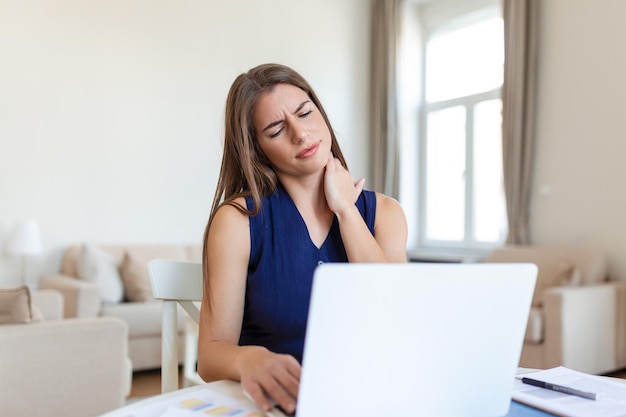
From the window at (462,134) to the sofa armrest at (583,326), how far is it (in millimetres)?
1221

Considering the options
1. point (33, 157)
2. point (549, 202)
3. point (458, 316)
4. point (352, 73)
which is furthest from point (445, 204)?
point (458, 316)

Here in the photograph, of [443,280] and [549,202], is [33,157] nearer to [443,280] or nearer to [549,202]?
[549,202]

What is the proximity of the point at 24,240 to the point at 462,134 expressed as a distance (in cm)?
366

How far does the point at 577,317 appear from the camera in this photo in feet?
11.6

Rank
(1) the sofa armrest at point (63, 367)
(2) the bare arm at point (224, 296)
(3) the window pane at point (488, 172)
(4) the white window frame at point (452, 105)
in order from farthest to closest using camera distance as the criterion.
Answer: (4) the white window frame at point (452, 105) → (3) the window pane at point (488, 172) → (1) the sofa armrest at point (63, 367) → (2) the bare arm at point (224, 296)

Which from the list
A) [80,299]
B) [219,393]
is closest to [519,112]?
[80,299]

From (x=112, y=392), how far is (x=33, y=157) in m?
2.57

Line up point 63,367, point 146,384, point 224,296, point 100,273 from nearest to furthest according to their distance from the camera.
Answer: point 224,296, point 63,367, point 146,384, point 100,273

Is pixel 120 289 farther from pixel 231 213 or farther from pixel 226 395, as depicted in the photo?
pixel 226 395

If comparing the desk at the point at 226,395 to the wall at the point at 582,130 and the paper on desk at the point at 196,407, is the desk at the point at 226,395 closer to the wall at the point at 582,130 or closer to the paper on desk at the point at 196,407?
the paper on desk at the point at 196,407

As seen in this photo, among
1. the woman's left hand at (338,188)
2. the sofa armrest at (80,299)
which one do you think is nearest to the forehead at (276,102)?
the woman's left hand at (338,188)

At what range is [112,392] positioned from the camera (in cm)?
241

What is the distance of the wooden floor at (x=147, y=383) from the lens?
349 centimetres

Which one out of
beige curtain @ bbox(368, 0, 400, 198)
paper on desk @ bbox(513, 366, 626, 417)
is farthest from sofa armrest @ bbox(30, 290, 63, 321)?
beige curtain @ bbox(368, 0, 400, 198)
